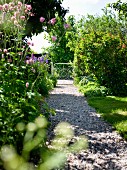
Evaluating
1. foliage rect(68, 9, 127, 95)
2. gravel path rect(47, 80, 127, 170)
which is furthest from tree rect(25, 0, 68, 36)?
gravel path rect(47, 80, 127, 170)

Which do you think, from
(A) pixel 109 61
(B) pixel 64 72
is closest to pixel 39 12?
(A) pixel 109 61

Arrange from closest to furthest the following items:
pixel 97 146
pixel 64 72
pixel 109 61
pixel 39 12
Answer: pixel 97 146
pixel 39 12
pixel 109 61
pixel 64 72

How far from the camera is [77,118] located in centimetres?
904

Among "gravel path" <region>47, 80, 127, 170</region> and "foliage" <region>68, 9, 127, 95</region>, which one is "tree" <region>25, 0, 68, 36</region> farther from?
"gravel path" <region>47, 80, 127, 170</region>

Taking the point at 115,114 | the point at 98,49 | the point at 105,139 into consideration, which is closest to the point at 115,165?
the point at 105,139

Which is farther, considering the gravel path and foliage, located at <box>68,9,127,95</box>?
foliage, located at <box>68,9,127,95</box>

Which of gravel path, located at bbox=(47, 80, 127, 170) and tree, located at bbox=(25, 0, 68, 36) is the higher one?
tree, located at bbox=(25, 0, 68, 36)

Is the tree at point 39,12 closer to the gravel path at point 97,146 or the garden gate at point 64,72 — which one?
the gravel path at point 97,146

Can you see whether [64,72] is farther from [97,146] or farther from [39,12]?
[97,146]

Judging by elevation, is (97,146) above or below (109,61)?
below

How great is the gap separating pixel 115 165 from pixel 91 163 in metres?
0.39

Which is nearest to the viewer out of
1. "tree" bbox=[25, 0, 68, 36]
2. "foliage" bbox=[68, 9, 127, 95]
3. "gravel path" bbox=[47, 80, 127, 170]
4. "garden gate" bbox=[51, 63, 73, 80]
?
"gravel path" bbox=[47, 80, 127, 170]

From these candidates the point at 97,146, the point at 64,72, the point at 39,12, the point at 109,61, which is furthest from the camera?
the point at 64,72

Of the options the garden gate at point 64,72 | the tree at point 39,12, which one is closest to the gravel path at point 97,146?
the tree at point 39,12
